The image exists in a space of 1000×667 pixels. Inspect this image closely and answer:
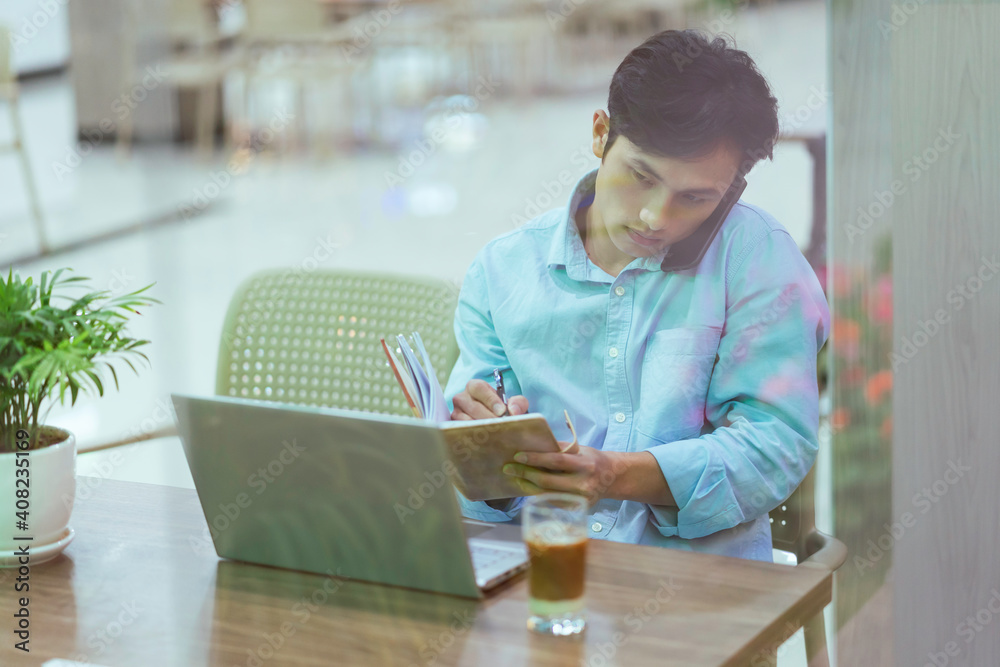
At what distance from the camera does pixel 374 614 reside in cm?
89

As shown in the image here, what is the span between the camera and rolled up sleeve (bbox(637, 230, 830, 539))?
122 centimetres

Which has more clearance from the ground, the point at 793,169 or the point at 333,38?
the point at 333,38

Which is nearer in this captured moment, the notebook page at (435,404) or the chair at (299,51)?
the notebook page at (435,404)

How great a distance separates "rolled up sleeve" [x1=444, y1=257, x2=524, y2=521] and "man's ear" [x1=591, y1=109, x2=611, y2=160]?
8.3 inches

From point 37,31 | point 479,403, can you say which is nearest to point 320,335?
point 479,403

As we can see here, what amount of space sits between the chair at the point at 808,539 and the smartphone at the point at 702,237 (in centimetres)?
29

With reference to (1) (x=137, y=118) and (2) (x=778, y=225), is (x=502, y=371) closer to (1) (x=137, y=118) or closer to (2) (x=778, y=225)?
(2) (x=778, y=225)

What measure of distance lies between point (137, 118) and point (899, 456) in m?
1.77

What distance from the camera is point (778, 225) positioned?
1.29m

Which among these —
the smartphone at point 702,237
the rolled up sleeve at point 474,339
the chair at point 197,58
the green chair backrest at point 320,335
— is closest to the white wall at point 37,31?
the chair at point 197,58

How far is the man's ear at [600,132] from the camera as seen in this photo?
1.35 metres

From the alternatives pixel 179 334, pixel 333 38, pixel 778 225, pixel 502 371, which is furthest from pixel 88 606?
pixel 179 334

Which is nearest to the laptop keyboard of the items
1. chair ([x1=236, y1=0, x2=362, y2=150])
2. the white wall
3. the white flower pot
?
the white flower pot

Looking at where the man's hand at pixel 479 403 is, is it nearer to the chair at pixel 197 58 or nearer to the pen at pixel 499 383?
the pen at pixel 499 383
